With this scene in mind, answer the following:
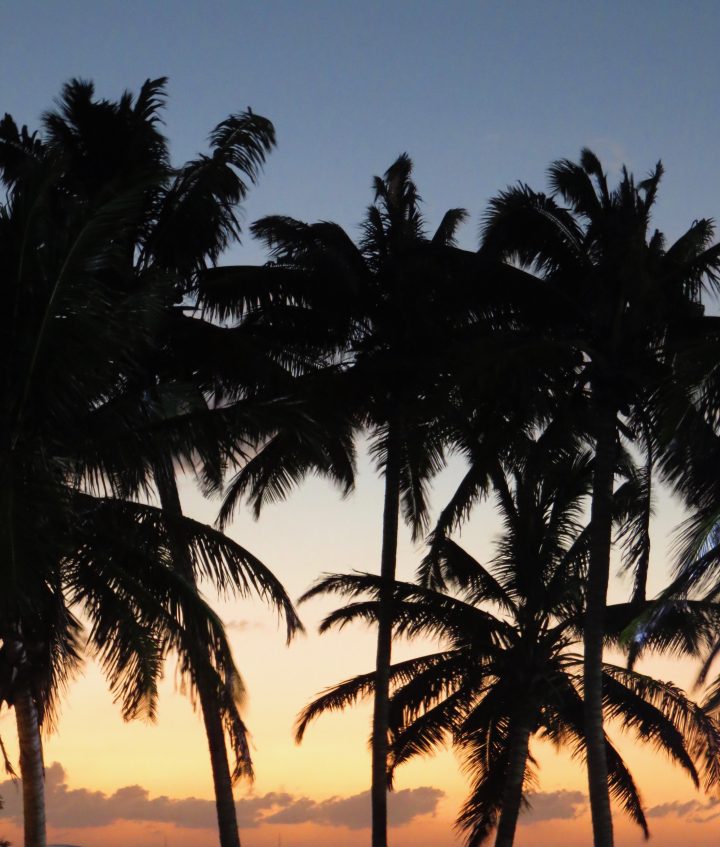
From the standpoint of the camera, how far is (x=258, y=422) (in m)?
16.9

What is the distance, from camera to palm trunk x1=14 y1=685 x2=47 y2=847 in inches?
699

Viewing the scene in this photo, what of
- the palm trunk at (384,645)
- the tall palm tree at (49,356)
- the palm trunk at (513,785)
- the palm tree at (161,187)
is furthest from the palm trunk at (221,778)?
the tall palm tree at (49,356)

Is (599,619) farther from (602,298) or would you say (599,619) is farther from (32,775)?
(32,775)

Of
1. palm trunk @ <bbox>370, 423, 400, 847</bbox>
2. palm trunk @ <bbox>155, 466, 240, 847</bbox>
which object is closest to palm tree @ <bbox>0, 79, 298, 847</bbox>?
palm trunk @ <bbox>155, 466, 240, 847</bbox>

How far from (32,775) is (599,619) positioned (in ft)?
31.6

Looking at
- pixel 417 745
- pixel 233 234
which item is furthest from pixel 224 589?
pixel 417 745

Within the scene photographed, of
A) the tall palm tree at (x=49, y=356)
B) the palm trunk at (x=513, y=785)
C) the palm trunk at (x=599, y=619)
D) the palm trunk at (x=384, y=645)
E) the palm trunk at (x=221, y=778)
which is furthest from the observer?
the palm trunk at (x=513, y=785)

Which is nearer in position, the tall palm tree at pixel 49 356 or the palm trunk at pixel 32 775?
the tall palm tree at pixel 49 356

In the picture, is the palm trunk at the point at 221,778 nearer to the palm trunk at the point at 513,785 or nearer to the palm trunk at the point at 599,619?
the palm trunk at the point at 513,785

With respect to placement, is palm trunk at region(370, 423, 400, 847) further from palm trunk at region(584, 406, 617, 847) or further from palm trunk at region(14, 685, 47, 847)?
palm trunk at region(14, 685, 47, 847)

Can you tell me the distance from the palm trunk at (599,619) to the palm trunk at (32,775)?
29.0 ft

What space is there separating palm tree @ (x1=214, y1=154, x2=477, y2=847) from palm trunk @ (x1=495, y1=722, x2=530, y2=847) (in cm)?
266

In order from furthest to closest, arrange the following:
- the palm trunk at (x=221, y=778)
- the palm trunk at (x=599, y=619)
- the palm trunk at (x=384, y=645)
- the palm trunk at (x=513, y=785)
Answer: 1. the palm trunk at (x=513, y=785)
2. the palm trunk at (x=384, y=645)
3. the palm trunk at (x=221, y=778)
4. the palm trunk at (x=599, y=619)

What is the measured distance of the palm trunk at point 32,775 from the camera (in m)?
17.8
